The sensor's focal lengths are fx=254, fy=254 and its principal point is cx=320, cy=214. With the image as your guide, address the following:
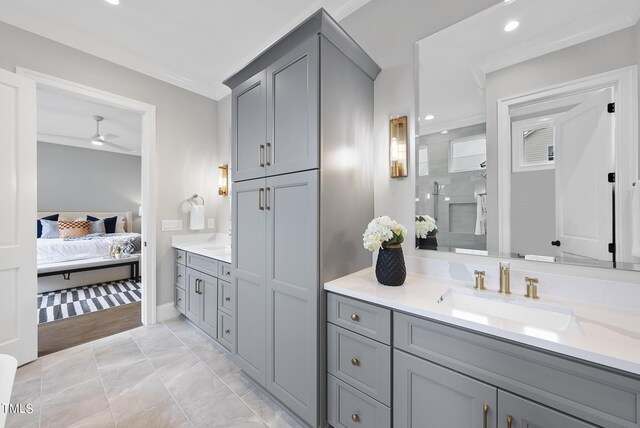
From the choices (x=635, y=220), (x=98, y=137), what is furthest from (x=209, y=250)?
(x=98, y=137)

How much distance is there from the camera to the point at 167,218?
300 centimetres

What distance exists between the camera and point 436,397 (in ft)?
3.36

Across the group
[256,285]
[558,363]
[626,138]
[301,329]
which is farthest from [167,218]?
[626,138]

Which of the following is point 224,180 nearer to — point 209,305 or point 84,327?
point 209,305

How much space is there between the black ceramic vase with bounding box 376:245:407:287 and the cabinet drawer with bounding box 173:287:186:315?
2.40 meters

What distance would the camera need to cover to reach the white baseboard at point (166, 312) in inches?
114

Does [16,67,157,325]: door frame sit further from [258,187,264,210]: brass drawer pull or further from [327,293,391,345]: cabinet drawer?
[327,293,391,345]: cabinet drawer

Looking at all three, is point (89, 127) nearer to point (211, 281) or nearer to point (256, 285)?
point (211, 281)

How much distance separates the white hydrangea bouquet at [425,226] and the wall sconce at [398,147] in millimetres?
308

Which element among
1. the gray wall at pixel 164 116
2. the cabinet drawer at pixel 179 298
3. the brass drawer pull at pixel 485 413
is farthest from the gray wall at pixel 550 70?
the gray wall at pixel 164 116

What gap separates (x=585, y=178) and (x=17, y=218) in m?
3.73

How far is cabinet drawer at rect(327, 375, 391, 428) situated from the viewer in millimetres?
1183

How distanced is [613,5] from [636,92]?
1.35 ft

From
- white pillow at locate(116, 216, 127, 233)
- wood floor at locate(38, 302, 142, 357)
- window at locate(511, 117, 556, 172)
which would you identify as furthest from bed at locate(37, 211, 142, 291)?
window at locate(511, 117, 556, 172)
